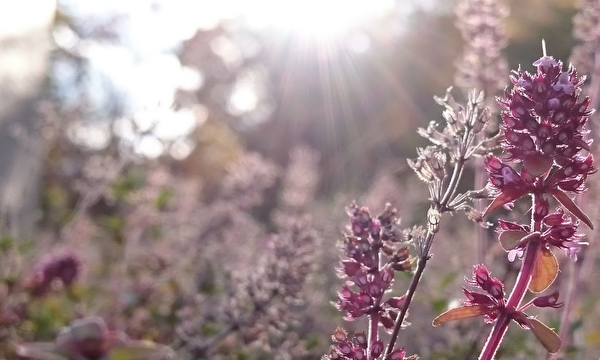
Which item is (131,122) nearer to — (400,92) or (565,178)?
(565,178)

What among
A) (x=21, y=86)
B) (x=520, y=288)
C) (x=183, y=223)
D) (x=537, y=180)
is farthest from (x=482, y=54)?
(x=21, y=86)

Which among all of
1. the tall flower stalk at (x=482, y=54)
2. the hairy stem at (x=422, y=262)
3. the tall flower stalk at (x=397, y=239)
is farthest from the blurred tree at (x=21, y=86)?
the hairy stem at (x=422, y=262)

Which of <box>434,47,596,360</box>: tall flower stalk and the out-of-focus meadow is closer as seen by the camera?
<box>434,47,596,360</box>: tall flower stalk

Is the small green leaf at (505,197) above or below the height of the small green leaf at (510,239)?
above

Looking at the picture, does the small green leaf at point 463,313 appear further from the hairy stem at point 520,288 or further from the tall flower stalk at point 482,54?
the tall flower stalk at point 482,54

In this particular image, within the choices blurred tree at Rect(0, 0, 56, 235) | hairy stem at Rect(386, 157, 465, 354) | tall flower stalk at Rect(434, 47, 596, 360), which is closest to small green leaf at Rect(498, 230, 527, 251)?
tall flower stalk at Rect(434, 47, 596, 360)

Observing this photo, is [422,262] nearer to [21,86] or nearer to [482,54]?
[482,54]

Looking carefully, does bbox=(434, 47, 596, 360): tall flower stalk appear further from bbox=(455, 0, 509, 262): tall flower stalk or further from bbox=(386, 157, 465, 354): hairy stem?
bbox=(455, 0, 509, 262): tall flower stalk

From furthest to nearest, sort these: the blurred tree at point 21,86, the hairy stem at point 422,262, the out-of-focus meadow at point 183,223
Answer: the blurred tree at point 21,86
the out-of-focus meadow at point 183,223
the hairy stem at point 422,262
